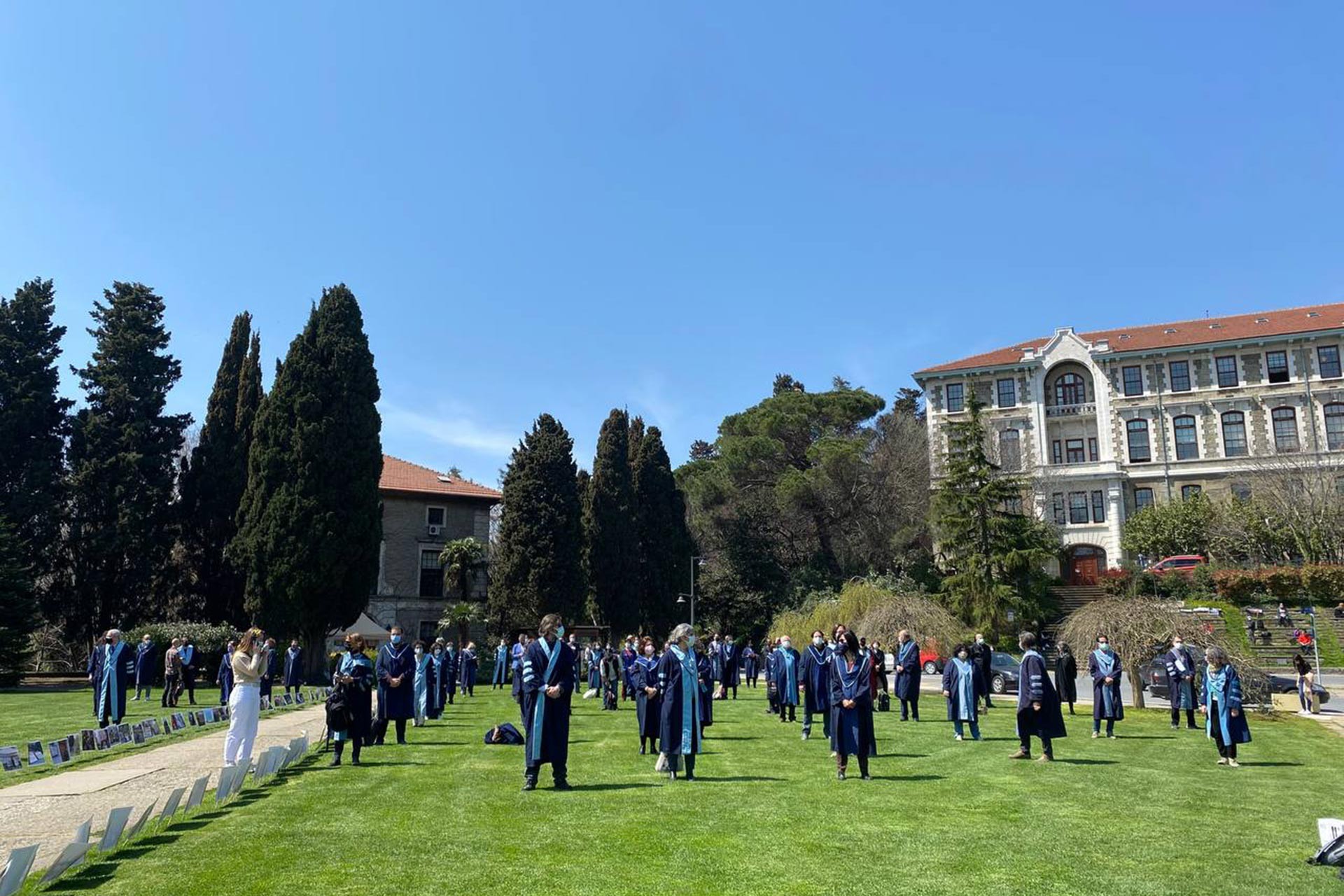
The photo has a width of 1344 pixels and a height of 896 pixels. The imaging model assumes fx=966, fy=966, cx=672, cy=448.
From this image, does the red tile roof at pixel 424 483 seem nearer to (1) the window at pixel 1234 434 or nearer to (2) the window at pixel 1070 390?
(2) the window at pixel 1070 390

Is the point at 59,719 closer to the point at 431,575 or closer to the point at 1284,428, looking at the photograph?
the point at 431,575

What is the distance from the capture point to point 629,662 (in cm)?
2047

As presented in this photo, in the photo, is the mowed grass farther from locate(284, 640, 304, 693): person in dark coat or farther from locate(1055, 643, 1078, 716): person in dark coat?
locate(284, 640, 304, 693): person in dark coat

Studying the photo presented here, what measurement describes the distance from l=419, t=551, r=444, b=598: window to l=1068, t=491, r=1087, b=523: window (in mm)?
34314

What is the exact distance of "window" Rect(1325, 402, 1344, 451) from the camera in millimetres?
51062

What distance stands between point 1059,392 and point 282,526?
4292 cm

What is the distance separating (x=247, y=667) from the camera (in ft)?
36.2

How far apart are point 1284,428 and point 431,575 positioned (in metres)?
46.6

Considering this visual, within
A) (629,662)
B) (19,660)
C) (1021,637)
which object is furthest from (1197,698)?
(19,660)

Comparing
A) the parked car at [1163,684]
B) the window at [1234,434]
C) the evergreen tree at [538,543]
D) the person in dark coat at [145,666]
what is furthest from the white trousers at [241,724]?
the window at [1234,434]

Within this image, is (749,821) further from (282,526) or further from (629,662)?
(282,526)

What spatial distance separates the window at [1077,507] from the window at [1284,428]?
1020 cm

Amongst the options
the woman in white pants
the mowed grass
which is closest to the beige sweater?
the woman in white pants

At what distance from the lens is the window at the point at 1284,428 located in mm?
51844
